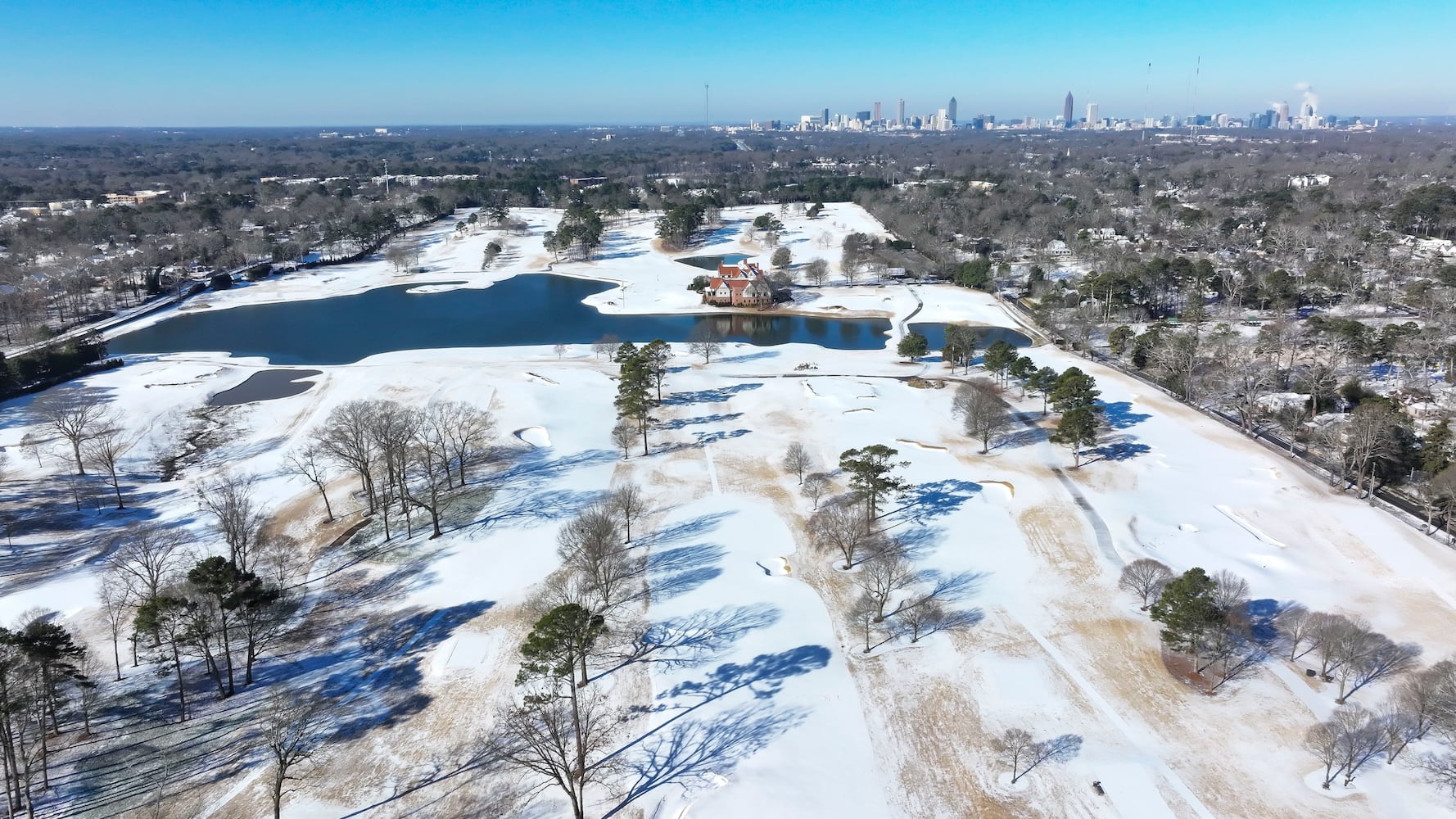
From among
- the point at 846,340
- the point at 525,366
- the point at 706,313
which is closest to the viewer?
the point at 525,366

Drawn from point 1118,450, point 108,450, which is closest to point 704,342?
point 1118,450

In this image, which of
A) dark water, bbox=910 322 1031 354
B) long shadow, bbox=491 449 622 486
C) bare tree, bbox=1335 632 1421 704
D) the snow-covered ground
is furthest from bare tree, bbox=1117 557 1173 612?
dark water, bbox=910 322 1031 354

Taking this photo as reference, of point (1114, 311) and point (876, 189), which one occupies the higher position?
point (876, 189)

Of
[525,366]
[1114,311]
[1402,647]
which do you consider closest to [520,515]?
[525,366]

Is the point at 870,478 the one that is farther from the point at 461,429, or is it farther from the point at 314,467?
the point at 314,467

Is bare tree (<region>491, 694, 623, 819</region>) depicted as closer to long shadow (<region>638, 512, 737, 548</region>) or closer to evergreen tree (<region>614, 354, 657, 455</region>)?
long shadow (<region>638, 512, 737, 548</region>)

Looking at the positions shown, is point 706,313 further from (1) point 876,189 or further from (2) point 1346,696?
(1) point 876,189
